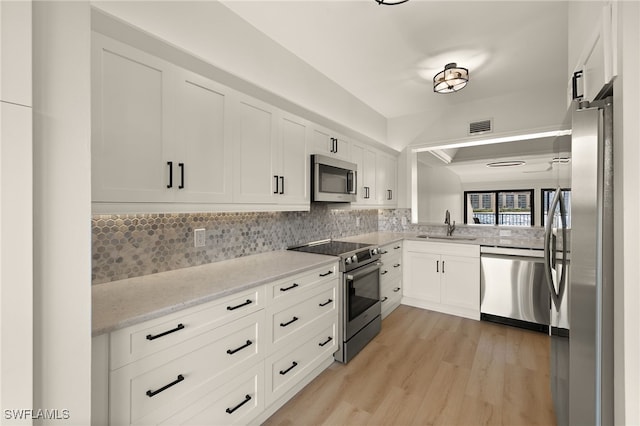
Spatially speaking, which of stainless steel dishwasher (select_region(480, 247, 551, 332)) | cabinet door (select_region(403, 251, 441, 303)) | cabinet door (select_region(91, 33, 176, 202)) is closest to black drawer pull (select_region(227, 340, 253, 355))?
cabinet door (select_region(91, 33, 176, 202))

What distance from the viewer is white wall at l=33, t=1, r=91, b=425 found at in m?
0.75

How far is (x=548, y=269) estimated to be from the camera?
5.21ft

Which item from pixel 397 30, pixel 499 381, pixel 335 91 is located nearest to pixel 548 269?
pixel 499 381

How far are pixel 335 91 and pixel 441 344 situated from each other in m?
3.11

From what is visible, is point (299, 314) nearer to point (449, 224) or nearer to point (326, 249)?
point (326, 249)

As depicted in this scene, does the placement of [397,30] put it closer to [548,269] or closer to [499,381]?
[548,269]

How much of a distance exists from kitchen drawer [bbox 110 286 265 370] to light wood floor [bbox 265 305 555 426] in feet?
2.88

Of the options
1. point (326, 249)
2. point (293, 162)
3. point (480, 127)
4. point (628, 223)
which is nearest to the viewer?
point (628, 223)

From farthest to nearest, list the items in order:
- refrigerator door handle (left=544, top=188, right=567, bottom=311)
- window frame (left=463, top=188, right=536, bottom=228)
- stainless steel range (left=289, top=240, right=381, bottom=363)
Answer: window frame (left=463, top=188, right=536, bottom=228), stainless steel range (left=289, top=240, right=381, bottom=363), refrigerator door handle (left=544, top=188, right=567, bottom=311)

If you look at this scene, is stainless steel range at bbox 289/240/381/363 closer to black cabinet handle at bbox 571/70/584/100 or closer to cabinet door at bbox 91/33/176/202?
cabinet door at bbox 91/33/176/202

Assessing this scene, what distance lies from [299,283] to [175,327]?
0.87 metres

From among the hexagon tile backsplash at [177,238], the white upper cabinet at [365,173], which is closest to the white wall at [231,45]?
the white upper cabinet at [365,173]

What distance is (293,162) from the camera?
2385mm

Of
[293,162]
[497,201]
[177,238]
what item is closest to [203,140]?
[177,238]
